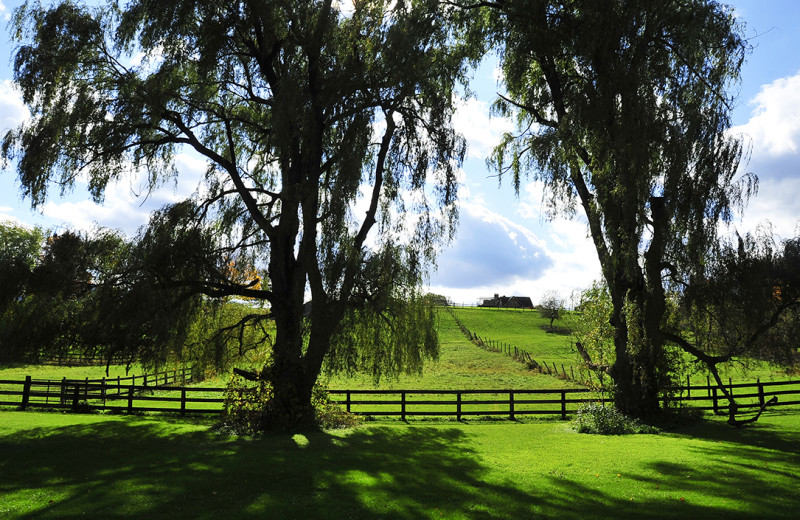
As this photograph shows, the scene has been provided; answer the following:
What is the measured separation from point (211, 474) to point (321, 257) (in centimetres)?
640

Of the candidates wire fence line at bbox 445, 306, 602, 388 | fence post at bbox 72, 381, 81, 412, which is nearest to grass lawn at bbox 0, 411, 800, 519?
fence post at bbox 72, 381, 81, 412

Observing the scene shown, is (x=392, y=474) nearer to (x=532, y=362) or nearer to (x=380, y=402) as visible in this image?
(x=380, y=402)

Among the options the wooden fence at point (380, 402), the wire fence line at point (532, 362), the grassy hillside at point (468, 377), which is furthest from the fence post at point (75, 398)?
the wire fence line at point (532, 362)

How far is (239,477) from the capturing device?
9.43 meters

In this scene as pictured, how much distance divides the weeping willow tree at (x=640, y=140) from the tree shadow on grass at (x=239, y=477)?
6774 millimetres

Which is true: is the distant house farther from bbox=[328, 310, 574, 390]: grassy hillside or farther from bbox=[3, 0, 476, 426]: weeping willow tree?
bbox=[3, 0, 476, 426]: weeping willow tree

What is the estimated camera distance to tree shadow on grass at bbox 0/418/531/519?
25.0 ft

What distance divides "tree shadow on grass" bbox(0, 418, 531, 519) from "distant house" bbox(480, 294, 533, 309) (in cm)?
10649

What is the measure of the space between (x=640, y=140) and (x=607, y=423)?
8171 millimetres

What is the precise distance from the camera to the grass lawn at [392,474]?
7590 millimetres

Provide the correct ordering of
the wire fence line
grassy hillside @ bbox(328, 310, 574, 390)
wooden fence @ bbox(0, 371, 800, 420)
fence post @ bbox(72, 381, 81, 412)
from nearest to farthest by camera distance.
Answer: wooden fence @ bbox(0, 371, 800, 420)
fence post @ bbox(72, 381, 81, 412)
the wire fence line
grassy hillside @ bbox(328, 310, 574, 390)

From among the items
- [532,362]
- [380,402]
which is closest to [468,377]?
[532,362]

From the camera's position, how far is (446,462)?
36.2 feet

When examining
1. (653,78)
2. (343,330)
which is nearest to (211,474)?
(343,330)
